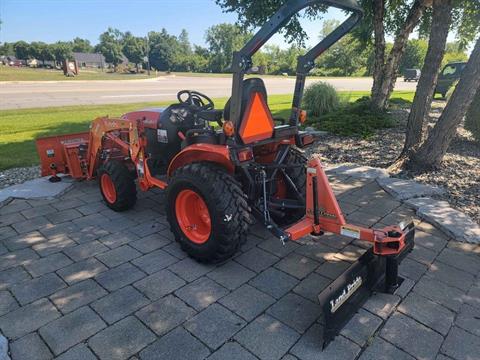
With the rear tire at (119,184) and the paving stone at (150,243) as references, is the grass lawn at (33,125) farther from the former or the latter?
the paving stone at (150,243)

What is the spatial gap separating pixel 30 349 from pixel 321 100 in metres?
10.6

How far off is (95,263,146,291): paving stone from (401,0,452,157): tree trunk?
15.8ft

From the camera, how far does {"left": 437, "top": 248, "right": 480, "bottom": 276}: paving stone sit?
318 cm

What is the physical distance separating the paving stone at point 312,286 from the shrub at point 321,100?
29.5 ft

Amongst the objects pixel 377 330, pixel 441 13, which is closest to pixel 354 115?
pixel 441 13

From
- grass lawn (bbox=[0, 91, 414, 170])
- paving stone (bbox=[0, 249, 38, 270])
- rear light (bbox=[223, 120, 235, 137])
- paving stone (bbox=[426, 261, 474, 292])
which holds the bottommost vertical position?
paving stone (bbox=[0, 249, 38, 270])

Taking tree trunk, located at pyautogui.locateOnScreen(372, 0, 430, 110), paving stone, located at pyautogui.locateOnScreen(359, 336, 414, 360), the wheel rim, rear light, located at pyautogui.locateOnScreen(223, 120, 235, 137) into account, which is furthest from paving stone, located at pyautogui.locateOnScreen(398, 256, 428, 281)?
tree trunk, located at pyautogui.locateOnScreen(372, 0, 430, 110)

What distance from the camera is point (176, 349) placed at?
90.4 inches

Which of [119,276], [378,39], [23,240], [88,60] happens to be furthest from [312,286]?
[88,60]

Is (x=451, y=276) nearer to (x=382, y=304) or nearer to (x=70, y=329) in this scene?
(x=382, y=304)

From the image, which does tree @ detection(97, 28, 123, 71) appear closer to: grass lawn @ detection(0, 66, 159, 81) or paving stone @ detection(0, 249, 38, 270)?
grass lawn @ detection(0, 66, 159, 81)

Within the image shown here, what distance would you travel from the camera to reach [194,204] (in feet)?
11.6

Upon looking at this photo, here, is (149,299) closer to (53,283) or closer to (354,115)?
(53,283)

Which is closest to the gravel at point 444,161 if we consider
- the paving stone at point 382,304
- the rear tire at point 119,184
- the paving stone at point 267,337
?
the paving stone at point 382,304
